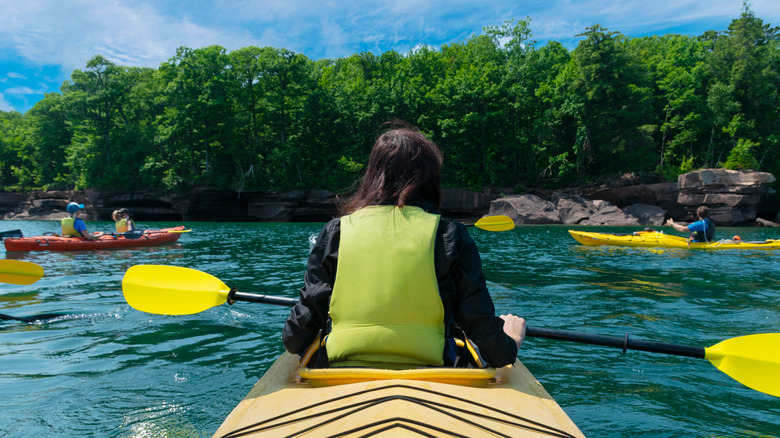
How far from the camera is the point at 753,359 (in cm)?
248

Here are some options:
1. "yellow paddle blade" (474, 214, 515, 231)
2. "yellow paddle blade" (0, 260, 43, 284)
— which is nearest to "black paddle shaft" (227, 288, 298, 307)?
"yellow paddle blade" (474, 214, 515, 231)

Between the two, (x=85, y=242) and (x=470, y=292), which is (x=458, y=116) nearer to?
(x=85, y=242)

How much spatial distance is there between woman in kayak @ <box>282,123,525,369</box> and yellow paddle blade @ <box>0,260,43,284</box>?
13.4 feet

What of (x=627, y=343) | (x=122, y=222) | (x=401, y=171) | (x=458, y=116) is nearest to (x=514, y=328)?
(x=627, y=343)

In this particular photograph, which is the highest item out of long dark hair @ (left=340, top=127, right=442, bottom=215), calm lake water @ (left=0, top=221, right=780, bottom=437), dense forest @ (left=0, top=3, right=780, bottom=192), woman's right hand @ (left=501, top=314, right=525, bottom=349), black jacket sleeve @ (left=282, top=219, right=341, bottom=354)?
dense forest @ (left=0, top=3, right=780, bottom=192)

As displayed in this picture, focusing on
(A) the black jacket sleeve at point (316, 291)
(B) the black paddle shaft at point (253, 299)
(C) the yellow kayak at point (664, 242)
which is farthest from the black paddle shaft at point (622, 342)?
(C) the yellow kayak at point (664, 242)

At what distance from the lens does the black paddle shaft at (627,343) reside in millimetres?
2480

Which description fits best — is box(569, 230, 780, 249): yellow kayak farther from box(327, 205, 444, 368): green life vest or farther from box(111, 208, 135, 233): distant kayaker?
box(111, 208, 135, 233): distant kayaker

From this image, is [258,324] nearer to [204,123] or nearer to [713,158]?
Result: [204,123]

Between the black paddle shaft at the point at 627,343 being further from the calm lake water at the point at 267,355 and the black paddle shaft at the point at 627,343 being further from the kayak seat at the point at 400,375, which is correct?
the kayak seat at the point at 400,375

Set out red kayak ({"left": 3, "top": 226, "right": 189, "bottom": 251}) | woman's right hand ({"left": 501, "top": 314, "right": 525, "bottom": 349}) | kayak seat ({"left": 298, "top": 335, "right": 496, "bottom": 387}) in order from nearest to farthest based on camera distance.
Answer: kayak seat ({"left": 298, "top": 335, "right": 496, "bottom": 387}) < woman's right hand ({"left": 501, "top": 314, "right": 525, "bottom": 349}) < red kayak ({"left": 3, "top": 226, "right": 189, "bottom": 251})

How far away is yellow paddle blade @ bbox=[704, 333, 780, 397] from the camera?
245 centimetres

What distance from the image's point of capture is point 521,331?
2221 millimetres

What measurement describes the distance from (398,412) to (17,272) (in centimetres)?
483
